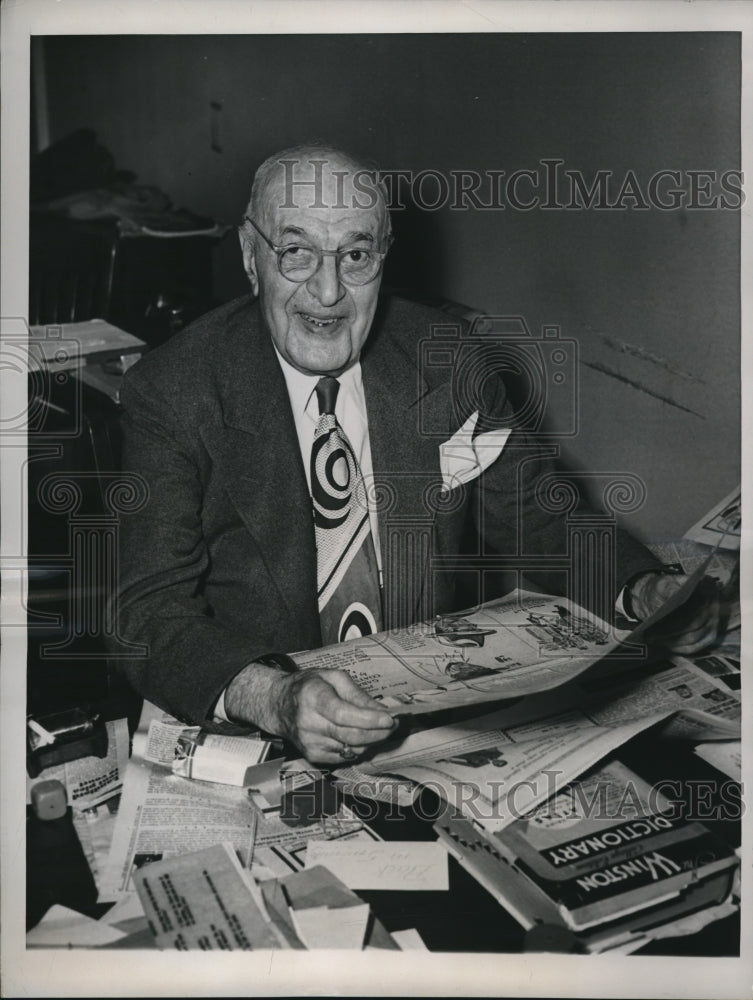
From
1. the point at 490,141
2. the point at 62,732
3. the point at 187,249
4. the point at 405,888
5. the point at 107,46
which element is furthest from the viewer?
the point at 187,249

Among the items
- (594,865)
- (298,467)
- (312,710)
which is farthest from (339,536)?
(594,865)

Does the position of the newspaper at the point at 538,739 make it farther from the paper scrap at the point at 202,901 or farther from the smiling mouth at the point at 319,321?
the smiling mouth at the point at 319,321

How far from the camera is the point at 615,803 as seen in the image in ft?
3.46

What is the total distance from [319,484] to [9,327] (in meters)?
0.46

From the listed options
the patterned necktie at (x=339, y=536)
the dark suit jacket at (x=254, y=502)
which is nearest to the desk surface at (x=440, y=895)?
the dark suit jacket at (x=254, y=502)

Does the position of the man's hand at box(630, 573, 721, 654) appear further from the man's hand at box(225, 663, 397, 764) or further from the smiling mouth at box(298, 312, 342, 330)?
the smiling mouth at box(298, 312, 342, 330)

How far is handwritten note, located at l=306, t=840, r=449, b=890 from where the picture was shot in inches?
39.2

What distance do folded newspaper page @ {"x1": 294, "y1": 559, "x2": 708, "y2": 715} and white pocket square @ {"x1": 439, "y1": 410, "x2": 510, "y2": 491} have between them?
220mm

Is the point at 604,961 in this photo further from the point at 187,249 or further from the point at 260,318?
the point at 187,249

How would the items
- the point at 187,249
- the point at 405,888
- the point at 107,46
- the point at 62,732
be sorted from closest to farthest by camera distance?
the point at 405,888 < the point at 62,732 < the point at 107,46 < the point at 187,249

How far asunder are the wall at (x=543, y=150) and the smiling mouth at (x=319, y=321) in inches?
5.3

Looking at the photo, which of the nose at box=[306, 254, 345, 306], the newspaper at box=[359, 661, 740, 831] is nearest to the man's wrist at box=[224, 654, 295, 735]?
the newspaper at box=[359, 661, 740, 831]

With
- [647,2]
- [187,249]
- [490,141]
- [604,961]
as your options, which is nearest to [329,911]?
[604,961]

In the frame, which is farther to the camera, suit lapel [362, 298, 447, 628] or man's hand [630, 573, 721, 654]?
suit lapel [362, 298, 447, 628]
